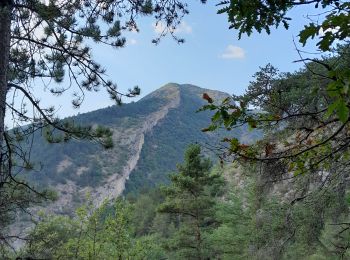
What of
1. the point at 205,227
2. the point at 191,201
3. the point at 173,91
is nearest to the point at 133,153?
the point at 173,91

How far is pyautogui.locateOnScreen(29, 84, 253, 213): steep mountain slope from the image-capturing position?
293 ft

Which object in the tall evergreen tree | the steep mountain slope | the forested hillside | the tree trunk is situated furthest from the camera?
the steep mountain slope

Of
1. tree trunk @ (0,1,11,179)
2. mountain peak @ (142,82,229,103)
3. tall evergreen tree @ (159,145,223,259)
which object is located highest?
mountain peak @ (142,82,229,103)

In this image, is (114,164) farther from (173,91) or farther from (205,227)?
(205,227)

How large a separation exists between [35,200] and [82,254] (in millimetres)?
2593

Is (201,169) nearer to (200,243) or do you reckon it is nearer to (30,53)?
(200,243)

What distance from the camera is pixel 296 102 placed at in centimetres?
982

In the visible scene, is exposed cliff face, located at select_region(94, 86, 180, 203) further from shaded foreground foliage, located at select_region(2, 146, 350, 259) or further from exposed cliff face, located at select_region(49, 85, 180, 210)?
shaded foreground foliage, located at select_region(2, 146, 350, 259)

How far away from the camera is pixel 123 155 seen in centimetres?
10106

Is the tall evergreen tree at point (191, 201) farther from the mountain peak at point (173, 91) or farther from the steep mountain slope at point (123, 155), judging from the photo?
the mountain peak at point (173, 91)

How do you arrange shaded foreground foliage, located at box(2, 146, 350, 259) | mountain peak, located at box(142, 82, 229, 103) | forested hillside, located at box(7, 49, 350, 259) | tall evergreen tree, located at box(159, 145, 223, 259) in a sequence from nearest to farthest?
forested hillside, located at box(7, 49, 350, 259), shaded foreground foliage, located at box(2, 146, 350, 259), tall evergreen tree, located at box(159, 145, 223, 259), mountain peak, located at box(142, 82, 229, 103)

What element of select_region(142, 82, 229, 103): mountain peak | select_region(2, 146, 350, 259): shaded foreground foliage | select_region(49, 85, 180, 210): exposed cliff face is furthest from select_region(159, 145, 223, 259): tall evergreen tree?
select_region(142, 82, 229, 103): mountain peak

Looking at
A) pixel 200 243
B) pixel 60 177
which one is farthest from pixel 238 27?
pixel 60 177

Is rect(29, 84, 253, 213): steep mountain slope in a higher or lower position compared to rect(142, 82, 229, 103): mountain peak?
lower
